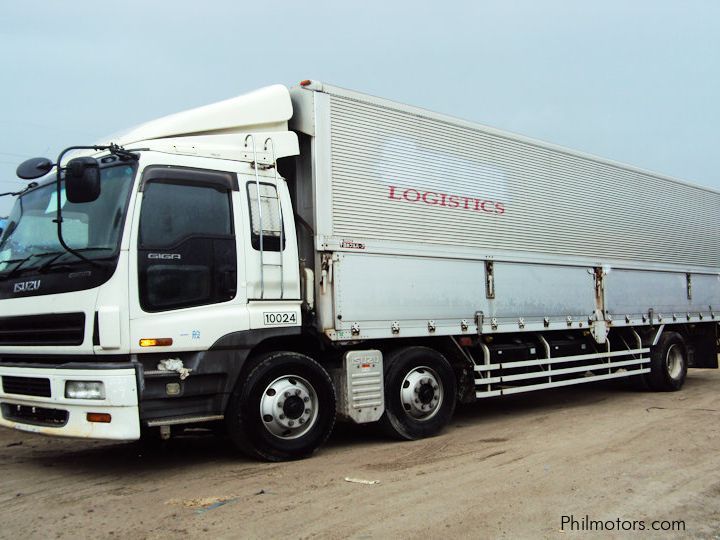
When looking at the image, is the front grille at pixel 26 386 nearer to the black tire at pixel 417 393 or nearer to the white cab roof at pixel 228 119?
the white cab roof at pixel 228 119

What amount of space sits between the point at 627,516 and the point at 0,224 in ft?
23.7

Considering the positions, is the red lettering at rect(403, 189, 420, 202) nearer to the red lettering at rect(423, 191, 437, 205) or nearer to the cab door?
the red lettering at rect(423, 191, 437, 205)

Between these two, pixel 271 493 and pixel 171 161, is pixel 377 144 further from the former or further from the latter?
pixel 271 493

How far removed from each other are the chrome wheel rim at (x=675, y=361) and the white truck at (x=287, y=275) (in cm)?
314

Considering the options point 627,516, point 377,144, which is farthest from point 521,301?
point 627,516

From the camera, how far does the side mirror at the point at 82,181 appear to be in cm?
543

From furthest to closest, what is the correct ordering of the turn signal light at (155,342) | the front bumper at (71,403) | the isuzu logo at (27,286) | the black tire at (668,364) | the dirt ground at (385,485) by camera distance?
the black tire at (668,364) < the isuzu logo at (27,286) < the turn signal light at (155,342) < the front bumper at (71,403) < the dirt ground at (385,485)

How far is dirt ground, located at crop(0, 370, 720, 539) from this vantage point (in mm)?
4527

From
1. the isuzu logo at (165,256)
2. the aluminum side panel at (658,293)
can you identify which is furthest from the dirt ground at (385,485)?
the aluminum side panel at (658,293)

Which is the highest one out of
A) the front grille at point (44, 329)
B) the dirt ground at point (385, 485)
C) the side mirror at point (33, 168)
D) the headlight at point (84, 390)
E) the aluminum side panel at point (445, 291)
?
the side mirror at point (33, 168)

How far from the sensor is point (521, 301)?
29.6 feet

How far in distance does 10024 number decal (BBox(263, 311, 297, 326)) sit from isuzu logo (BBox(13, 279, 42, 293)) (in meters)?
2.01

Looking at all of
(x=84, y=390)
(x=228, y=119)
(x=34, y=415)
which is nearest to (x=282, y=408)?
(x=84, y=390)

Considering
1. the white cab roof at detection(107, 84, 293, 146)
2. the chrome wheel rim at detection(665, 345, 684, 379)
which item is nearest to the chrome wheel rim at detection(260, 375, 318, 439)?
the white cab roof at detection(107, 84, 293, 146)
